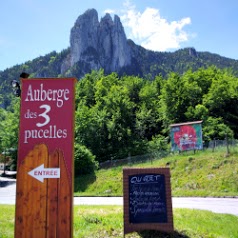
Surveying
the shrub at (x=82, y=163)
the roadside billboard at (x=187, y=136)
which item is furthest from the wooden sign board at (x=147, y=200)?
the shrub at (x=82, y=163)

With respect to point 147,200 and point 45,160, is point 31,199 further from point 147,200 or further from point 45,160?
point 147,200

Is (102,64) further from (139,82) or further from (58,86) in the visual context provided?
(58,86)

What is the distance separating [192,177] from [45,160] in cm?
2010

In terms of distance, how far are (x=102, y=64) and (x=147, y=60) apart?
3297 centimetres

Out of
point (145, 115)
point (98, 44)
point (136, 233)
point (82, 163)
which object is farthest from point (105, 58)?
point (136, 233)

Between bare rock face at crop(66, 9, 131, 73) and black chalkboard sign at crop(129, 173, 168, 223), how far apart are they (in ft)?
420

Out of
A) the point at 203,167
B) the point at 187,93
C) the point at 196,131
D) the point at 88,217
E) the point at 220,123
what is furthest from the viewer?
the point at 187,93

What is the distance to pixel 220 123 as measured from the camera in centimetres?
4800

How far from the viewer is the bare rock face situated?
452 ft

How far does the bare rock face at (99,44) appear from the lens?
13788cm

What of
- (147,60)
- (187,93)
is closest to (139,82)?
(187,93)

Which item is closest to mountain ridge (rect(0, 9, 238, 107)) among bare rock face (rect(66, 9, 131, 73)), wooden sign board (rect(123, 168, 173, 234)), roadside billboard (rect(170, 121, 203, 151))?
bare rock face (rect(66, 9, 131, 73))

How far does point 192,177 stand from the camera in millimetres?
25391

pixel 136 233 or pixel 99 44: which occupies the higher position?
pixel 99 44
